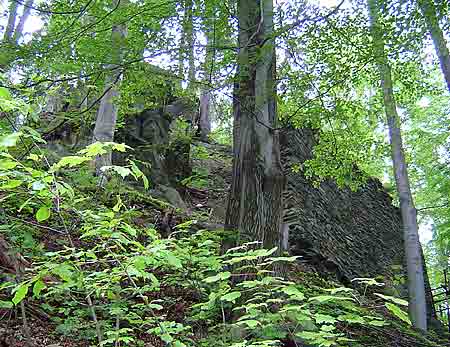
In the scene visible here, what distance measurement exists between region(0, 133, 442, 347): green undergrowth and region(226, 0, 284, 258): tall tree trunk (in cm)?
29

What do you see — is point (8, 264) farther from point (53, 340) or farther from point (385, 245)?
point (385, 245)

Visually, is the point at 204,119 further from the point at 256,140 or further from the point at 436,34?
the point at 256,140

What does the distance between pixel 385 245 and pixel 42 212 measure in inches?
489

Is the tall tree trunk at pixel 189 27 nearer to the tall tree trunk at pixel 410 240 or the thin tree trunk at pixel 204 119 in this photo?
the tall tree trunk at pixel 410 240

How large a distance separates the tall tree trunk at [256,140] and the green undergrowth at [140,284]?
0.29m

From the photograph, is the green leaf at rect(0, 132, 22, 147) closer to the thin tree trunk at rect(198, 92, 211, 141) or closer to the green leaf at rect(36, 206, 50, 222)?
the green leaf at rect(36, 206, 50, 222)

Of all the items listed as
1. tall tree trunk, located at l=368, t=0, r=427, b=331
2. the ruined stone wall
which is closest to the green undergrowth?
tall tree trunk, located at l=368, t=0, r=427, b=331

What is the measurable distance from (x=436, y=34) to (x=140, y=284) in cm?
437

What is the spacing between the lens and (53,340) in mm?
2955

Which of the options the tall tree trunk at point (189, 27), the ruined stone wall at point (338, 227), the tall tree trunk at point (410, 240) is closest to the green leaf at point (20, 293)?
the tall tree trunk at point (189, 27)

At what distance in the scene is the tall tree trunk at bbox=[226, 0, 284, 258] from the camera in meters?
3.87

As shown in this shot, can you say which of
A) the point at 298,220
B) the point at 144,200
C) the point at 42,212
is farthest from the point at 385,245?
the point at 42,212

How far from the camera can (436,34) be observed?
4816 millimetres

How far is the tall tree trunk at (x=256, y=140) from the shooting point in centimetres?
387
